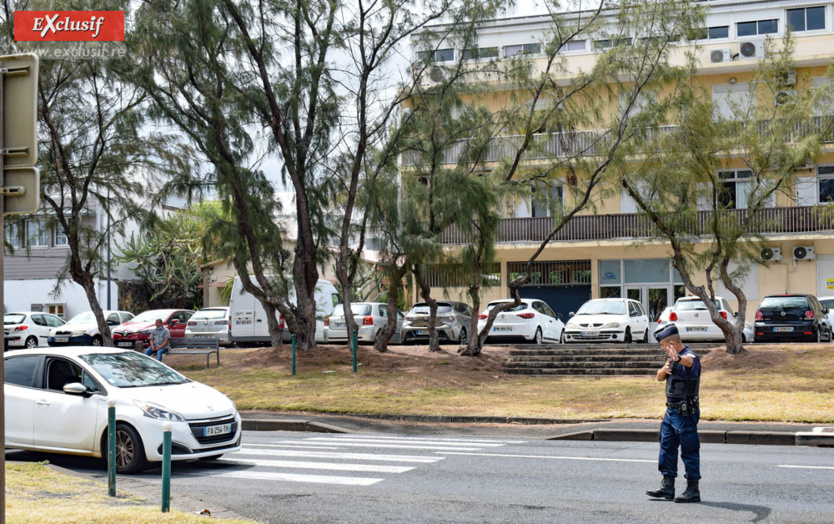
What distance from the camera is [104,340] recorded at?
88.4ft

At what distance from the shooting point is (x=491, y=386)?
2105 cm

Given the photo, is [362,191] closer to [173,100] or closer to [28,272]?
[173,100]

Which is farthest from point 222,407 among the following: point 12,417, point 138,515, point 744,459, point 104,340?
point 104,340

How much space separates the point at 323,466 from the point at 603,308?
59.3 feet

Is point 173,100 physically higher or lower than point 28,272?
higher

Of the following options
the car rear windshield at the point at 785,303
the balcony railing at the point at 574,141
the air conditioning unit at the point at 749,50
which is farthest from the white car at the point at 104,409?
the air conditioning unit at the point at 749,50

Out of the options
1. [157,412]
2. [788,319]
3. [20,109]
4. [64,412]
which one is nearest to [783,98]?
[788,319]

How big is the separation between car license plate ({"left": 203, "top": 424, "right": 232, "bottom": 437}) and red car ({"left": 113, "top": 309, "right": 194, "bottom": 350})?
65.5 feet

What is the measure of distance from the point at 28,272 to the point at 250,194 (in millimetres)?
30518

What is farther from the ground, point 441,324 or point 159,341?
point 441,324

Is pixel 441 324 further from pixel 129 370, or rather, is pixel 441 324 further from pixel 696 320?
pixel 129 370

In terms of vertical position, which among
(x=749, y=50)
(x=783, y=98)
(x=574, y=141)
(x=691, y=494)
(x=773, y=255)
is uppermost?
(x=749, y=50)

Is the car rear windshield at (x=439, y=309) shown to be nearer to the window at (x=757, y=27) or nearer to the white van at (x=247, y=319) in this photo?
the white van at (x=247, y=319)

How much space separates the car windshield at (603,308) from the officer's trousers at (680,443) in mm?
19031
